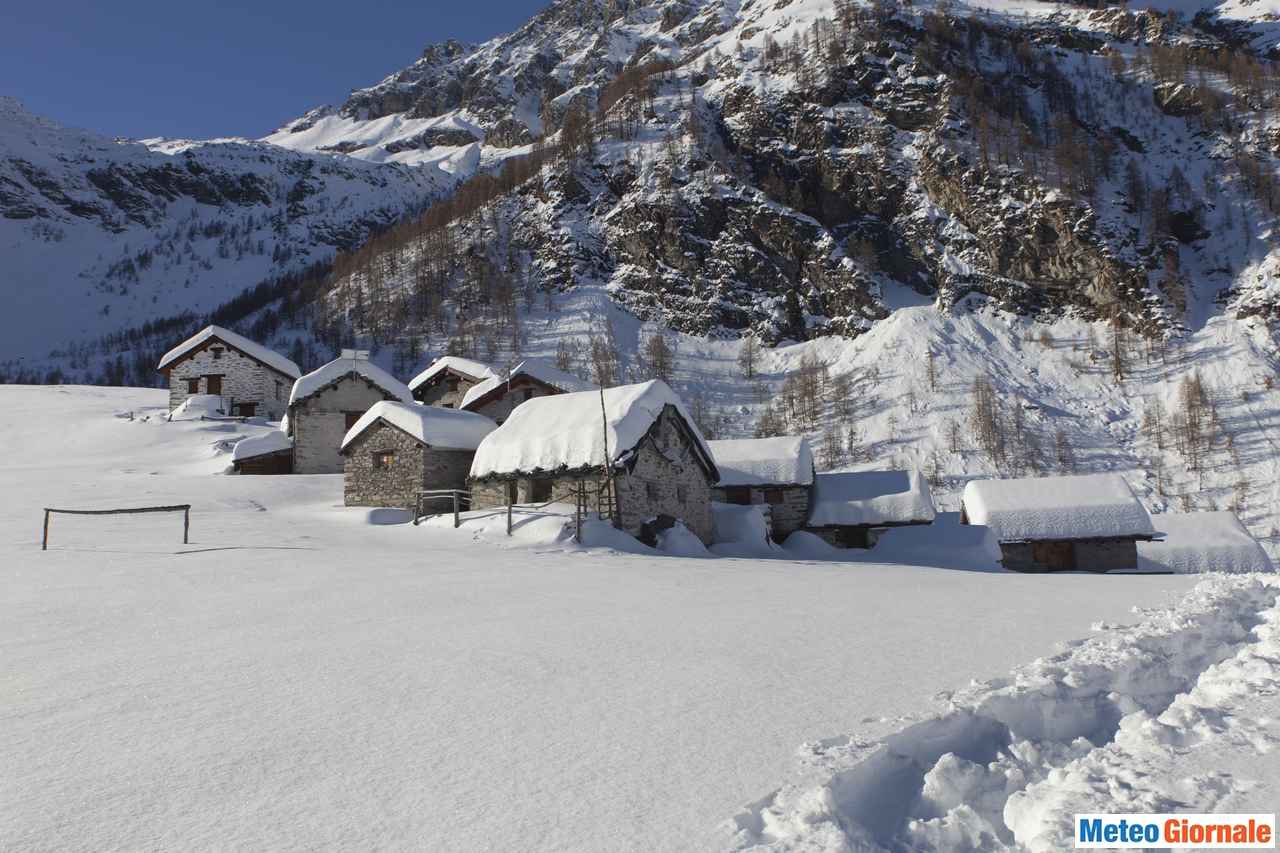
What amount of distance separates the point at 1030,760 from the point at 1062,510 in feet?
106

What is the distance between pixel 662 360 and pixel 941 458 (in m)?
32.5

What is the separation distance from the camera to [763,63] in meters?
124

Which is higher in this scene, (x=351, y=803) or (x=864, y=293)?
(x=864, y=293)

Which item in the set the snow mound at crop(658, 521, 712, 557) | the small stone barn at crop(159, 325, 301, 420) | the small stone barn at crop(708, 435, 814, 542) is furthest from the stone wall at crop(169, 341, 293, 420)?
the snow mound at crop(658, 521, 712, 557)

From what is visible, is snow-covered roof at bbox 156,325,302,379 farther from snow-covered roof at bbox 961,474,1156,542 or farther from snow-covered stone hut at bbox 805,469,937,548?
snow-covered roof at bbox 961,474,1156,542

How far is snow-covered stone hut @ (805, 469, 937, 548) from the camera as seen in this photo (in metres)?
34.7

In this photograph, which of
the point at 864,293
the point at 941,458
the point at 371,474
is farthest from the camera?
the point at 864,293

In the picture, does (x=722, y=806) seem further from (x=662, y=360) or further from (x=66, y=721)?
(x=662, y=360)

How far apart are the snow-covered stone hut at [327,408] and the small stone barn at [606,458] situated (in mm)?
14820

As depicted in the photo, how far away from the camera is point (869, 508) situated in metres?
35.1

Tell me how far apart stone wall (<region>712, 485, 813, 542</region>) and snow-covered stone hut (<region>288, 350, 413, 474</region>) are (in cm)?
1780

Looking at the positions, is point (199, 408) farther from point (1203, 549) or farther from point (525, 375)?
point (1203, 549)

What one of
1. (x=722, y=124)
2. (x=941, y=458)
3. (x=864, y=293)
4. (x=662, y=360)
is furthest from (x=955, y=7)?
(x=941, y=458)

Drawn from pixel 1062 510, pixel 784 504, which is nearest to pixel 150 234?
pixel 784 504
